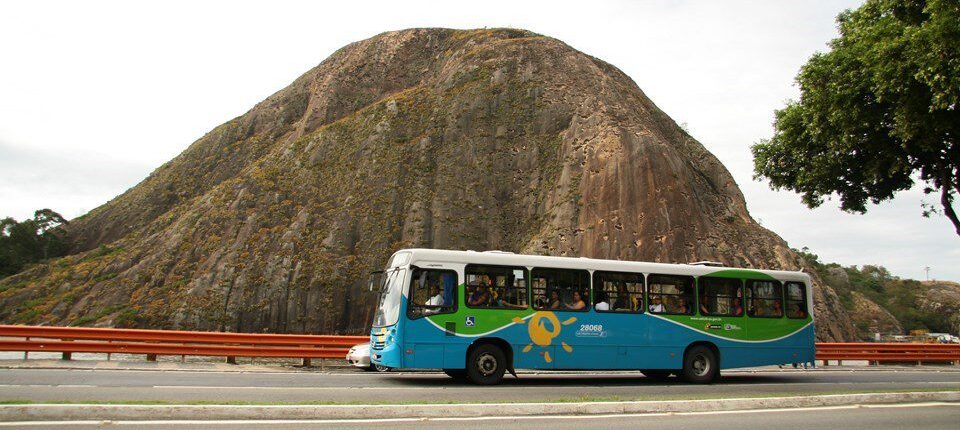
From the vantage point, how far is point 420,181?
4934cm

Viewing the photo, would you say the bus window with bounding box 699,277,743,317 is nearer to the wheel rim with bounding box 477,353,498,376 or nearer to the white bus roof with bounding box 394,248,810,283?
the white bus roof with bounding box 394,248,810,283

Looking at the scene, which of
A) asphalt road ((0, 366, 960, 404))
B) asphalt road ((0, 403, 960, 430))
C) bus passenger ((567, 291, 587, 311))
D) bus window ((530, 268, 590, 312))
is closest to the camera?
asphalt road ((0, 403, 960, 430))

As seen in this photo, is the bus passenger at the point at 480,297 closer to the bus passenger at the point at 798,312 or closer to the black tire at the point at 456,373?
the black tire at the point at 456,373

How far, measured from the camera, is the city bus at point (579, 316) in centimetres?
1563

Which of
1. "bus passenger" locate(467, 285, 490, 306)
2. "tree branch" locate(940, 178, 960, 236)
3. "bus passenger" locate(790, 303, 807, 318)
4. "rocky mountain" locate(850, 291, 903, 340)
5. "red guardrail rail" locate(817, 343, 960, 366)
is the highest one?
"tree branch" locate(940, 178, 960, 236)

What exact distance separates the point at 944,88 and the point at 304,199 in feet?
133

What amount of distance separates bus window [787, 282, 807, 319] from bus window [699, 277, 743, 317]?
1.78 meters

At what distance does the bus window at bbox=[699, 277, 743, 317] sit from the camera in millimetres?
18344

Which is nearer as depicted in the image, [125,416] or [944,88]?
[125,416]

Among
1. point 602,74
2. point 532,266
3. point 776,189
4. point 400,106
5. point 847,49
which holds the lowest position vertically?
point 532,266

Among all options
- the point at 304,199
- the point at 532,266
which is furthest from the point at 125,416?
the point at 304,199

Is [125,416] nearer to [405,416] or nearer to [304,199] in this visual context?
[405,416]

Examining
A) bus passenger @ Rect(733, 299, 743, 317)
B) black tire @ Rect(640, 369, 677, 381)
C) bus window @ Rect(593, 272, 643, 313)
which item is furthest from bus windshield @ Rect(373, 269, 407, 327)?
bus passenger @ Rect(733, 299, 743, 317)

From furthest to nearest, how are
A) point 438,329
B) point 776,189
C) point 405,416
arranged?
point 776,189
point 438,329
point 405,416
